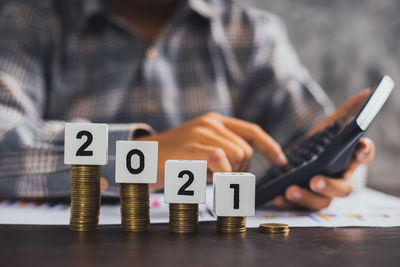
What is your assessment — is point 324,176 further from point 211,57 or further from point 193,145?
point 211,57

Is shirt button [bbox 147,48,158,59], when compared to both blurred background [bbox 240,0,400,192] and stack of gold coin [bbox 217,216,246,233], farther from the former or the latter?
stack of gold coin [bbox 217,216,246,233]

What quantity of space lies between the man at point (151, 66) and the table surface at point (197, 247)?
62 cm

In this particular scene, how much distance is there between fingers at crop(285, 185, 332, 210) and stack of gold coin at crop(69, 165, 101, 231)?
1.06 ft

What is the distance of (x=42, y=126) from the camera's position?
0.94 meters

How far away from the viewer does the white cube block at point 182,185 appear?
56 centimetres

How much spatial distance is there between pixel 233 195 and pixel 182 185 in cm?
7

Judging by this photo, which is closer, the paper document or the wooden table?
the wooden table

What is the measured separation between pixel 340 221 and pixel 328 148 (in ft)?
0.37

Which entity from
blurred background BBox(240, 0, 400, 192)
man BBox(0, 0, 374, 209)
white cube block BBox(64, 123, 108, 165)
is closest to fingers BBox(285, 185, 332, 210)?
white cube block BBox(64, 123, 108, 165)

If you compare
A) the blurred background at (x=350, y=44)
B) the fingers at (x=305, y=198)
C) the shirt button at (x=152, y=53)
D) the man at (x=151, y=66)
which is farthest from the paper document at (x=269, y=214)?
the blurred background at (x=350, y=44)

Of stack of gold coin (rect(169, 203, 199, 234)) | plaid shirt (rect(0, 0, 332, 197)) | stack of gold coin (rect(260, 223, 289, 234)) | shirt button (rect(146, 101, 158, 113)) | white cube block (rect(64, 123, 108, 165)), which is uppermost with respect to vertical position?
plaid shirt (rect(0, 0, 332, 197))

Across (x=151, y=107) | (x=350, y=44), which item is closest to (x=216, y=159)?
(x=151, y=107)

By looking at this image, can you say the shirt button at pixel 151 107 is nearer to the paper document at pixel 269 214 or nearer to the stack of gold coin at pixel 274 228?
the paper document at pixel 269 214

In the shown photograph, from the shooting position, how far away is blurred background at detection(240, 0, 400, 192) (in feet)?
5.57
